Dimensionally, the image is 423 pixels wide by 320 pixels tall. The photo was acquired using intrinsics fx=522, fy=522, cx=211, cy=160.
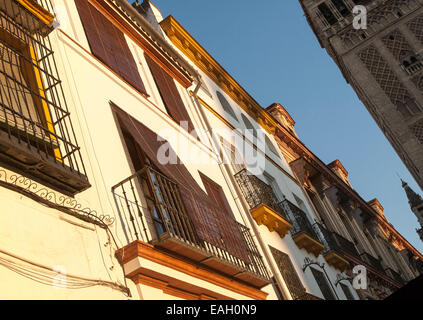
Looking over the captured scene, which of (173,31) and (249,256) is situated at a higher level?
(173,31)

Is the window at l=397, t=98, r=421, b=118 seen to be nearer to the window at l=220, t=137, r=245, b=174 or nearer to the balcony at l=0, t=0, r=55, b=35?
the window at l=220, t=137, r=245, b=174

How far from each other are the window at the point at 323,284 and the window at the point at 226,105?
5660 millimetres

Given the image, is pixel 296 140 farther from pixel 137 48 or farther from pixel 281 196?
pixel 137 48

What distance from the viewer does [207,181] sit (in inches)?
450

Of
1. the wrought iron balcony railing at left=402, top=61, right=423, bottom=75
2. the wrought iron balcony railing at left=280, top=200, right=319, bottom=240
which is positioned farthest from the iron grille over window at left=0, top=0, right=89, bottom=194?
the wrought iron balcony railing at left=402, top=61, right=423, bottom=75

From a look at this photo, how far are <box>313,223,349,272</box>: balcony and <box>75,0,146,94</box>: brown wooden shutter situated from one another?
9446 millimetres

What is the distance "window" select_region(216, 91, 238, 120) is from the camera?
56.3ft

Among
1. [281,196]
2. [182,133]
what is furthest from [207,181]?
[281,196]

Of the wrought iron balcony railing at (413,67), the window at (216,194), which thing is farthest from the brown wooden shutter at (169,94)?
the wrought iron balcony railing at (413,67)

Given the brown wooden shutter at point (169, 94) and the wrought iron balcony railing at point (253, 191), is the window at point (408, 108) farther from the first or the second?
the brown wooden shutter at point (169, 94)

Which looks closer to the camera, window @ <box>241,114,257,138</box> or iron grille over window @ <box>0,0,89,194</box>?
iron grille over window @ <box>0,0,89,194</box>

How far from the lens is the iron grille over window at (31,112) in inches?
211
